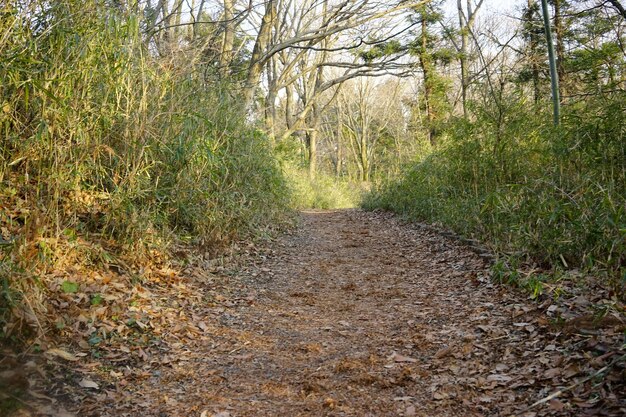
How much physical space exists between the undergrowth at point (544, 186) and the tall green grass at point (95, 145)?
3.62 m

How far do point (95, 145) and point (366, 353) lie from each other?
3.17 meters

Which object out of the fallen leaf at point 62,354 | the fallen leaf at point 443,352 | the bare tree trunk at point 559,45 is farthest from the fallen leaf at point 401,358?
the bare tree trunk at point 559,45

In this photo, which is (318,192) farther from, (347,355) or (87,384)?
(87,384)

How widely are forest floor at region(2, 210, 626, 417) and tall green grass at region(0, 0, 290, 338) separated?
77cm

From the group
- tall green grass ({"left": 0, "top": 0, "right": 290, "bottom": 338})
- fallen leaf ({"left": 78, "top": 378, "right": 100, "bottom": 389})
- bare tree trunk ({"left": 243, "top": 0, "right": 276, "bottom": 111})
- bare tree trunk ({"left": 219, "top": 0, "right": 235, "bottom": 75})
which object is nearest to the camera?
fallen leaf ({"left": 78, "top": 378, "right": 100, "bottom": 389})

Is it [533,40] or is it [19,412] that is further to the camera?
[533,40]

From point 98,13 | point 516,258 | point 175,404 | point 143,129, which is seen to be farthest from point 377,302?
point 98,13

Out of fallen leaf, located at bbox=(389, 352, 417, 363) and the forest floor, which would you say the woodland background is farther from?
fallen leaf, located at bbox=(389, 352, 417, 363)

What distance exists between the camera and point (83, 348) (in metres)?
3.14

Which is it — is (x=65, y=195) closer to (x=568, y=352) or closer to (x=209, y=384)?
(x=209, y=384)

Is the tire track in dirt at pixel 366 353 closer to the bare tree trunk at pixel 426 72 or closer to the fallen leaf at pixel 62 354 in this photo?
the fallen leaf at pixel 62 354

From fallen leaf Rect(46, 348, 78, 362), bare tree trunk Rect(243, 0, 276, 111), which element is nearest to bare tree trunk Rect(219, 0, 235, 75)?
bare tree trunk Rect(243, 0, 276, 111)

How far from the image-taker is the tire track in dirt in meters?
2.75

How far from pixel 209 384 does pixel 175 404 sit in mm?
330
